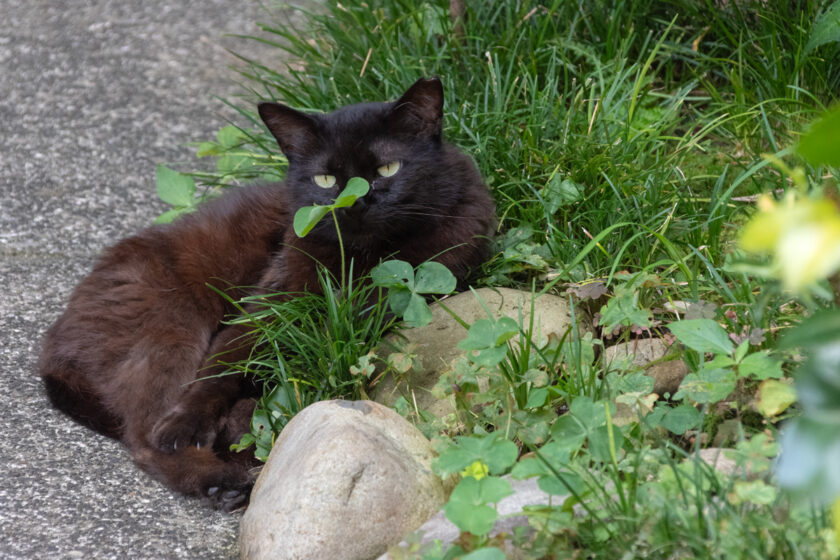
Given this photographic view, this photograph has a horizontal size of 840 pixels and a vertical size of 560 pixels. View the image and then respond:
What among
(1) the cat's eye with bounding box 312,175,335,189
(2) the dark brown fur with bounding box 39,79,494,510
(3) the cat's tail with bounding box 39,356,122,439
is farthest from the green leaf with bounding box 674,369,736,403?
(3) the cat's tail with bounding box 39,356,122,439

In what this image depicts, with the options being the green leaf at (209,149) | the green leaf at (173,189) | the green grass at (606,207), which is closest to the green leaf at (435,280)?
the green grass at (606,207)

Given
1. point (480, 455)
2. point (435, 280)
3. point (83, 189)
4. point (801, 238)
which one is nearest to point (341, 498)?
point (480, 455)

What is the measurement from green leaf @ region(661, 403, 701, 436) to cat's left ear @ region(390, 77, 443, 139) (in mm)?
1233

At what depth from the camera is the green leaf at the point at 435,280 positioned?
2547 mm

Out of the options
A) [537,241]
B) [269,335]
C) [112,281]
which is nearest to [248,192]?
[112,281]

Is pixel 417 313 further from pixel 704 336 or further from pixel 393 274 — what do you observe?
pixel 704 336

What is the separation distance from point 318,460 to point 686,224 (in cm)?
150

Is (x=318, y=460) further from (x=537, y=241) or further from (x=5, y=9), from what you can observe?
(x=5, y=9)

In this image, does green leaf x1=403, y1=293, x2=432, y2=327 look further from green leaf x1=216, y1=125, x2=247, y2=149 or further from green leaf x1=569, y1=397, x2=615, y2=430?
green leaf x1=216, y1=125, x2=247, y2=149

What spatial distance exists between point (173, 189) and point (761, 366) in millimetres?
2342

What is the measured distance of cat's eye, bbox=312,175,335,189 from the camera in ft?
9.25

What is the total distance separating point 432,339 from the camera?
8.96ft

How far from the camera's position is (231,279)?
10.0 feet

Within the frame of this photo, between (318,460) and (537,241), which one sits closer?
(318,460)
